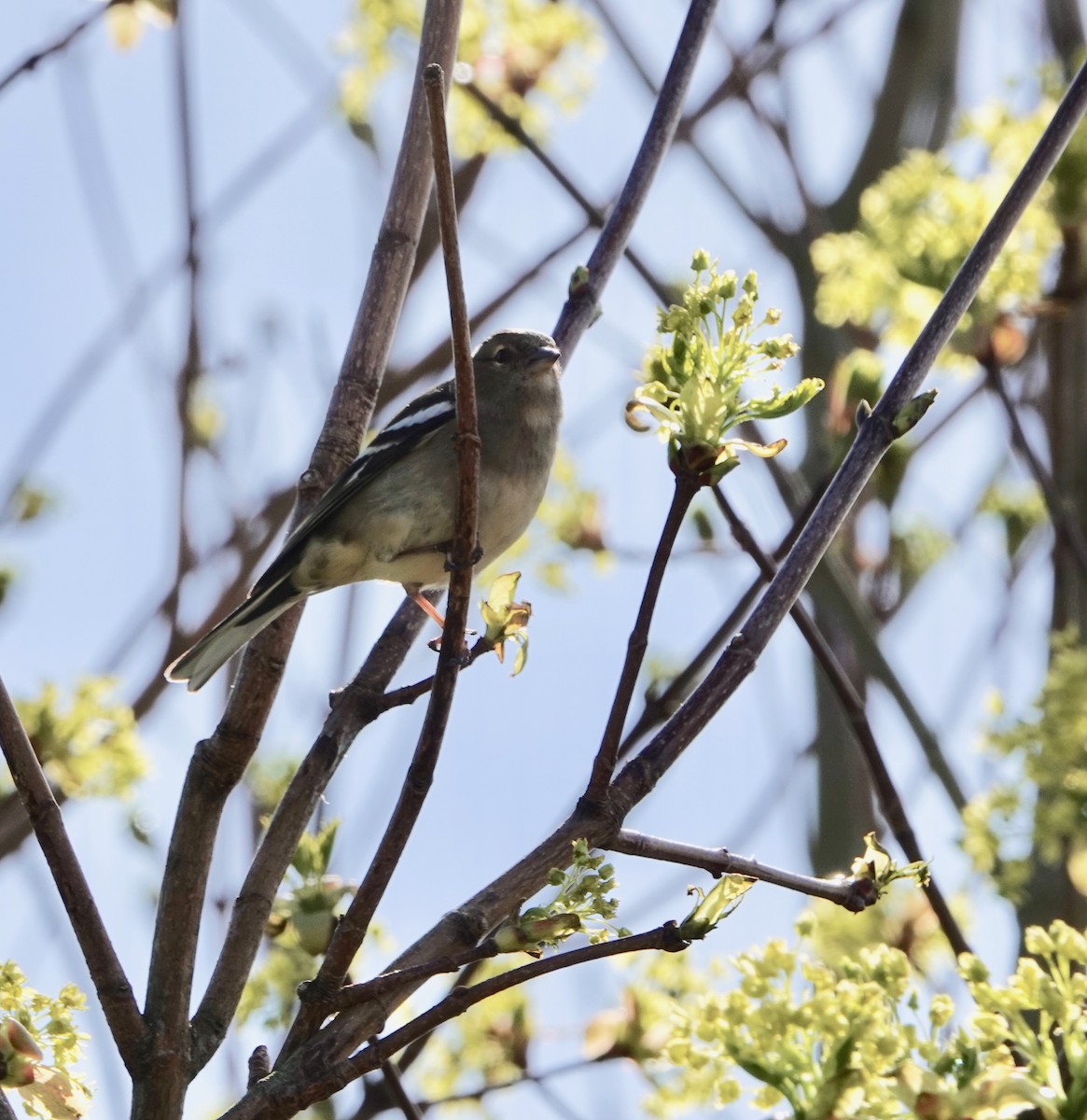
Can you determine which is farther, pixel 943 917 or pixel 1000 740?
pixel 1000 740

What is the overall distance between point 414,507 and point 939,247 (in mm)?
1782

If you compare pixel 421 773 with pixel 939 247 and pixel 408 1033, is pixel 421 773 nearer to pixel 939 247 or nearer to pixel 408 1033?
pixel 408 1033

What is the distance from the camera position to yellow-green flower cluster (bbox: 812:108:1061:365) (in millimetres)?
4402

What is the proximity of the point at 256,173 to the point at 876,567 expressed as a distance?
282cm

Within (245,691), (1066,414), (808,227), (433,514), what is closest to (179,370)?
(433,514)

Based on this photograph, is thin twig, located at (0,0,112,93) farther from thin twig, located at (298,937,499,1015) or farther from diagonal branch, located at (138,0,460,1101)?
thin twig, located at (298,937,499,1015)

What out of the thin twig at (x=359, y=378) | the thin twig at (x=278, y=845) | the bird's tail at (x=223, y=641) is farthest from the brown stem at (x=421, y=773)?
the bird's tail at (x=223, y=641)

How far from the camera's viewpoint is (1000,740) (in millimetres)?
3797

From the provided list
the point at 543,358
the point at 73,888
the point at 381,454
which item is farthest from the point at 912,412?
the point at 381,454

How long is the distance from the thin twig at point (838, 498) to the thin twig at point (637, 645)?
0.28ft

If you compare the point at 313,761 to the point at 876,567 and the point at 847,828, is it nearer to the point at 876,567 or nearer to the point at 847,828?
the point at 847,828

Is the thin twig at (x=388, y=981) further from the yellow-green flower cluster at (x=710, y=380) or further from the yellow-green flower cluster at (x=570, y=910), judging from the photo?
the yellow-green flower cluster at (x=710, y=380)

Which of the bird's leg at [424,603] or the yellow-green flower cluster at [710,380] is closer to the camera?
the yellow-green flower cluster at [710,380]

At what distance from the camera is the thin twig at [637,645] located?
7.00ft
